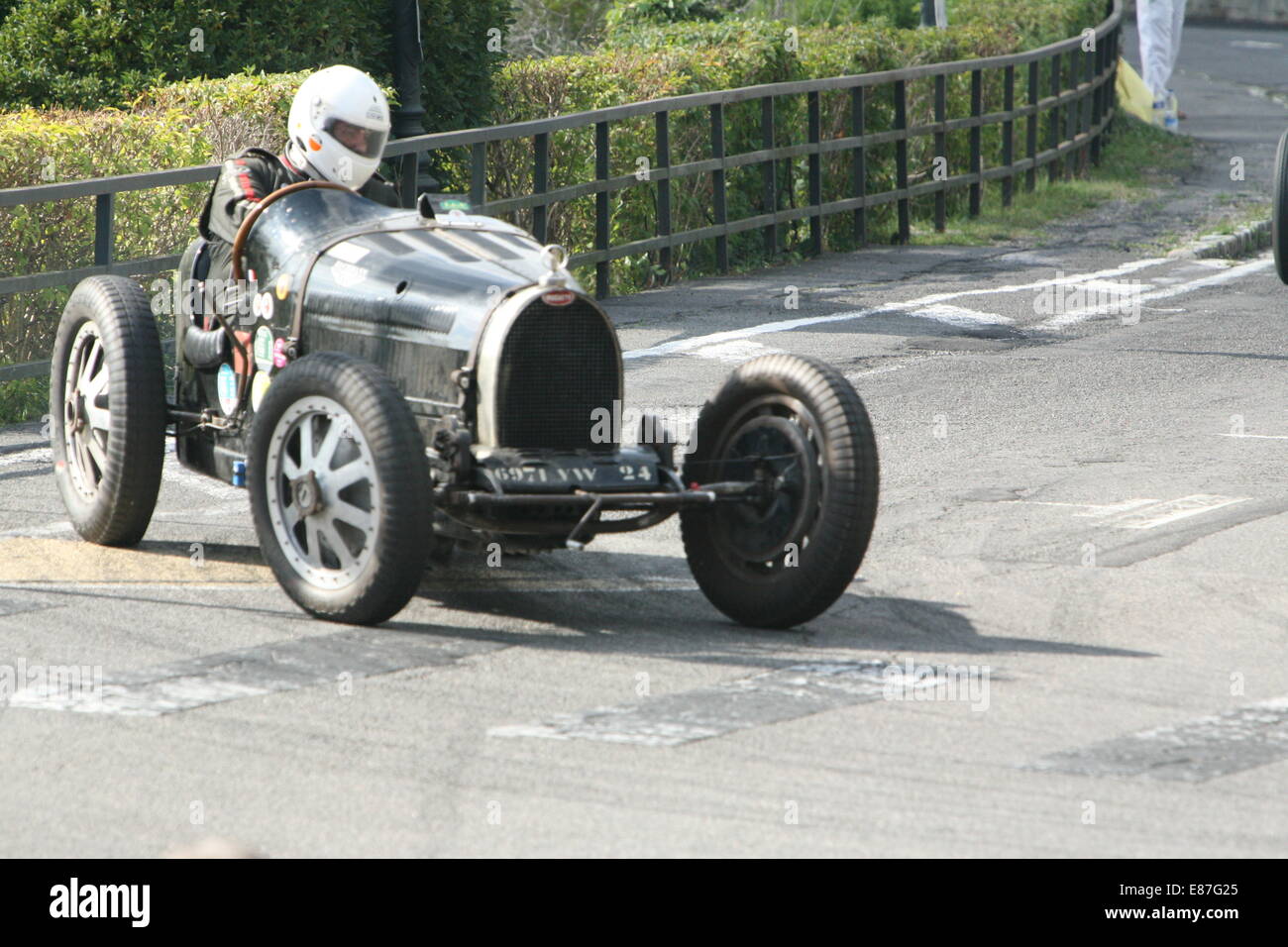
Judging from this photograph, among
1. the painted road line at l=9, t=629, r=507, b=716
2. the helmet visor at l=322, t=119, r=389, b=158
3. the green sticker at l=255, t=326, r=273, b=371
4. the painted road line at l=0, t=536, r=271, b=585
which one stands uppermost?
the helmet visor at l=322, t=119, r=389, b=158

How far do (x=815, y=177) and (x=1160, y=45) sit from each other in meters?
11.2

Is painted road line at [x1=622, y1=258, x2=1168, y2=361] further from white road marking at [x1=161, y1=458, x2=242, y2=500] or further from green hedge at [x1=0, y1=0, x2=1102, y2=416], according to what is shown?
white road marking at [x1=161, y1=458, x2=242, y2=500]

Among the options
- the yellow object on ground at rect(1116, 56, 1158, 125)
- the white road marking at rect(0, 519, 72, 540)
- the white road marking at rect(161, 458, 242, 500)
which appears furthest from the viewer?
the yellow object on ground at rect(1116, 56, 1158, 125)

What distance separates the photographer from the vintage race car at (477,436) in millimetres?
7160

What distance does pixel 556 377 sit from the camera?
7445mm

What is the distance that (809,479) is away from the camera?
24.2 ft

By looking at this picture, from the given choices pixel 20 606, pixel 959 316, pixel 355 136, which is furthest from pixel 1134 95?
pixel 20 606

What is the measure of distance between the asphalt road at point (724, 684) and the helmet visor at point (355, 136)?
168 cm

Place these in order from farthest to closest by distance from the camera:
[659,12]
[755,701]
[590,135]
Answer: [659,12] < [590,135] < [755,701]

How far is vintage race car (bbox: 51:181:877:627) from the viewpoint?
7160 mm

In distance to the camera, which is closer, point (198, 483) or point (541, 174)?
point (198, 483)

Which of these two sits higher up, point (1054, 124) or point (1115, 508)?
point (1054, 124)

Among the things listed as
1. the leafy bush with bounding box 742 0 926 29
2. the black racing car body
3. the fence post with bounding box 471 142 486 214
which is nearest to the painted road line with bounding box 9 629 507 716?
the black racing car body

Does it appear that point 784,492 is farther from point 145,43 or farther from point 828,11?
point 828,11
